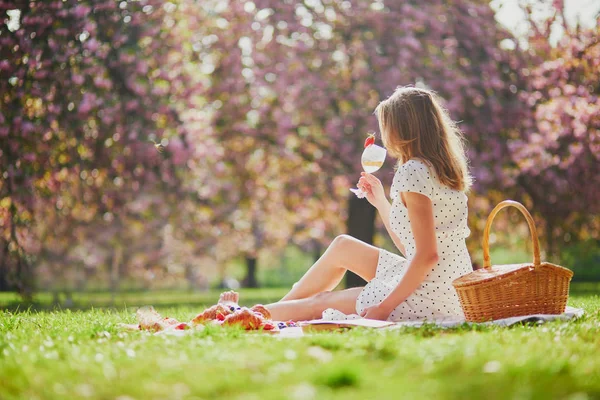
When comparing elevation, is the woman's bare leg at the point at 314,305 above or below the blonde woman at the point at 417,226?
below

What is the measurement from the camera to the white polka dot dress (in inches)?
170

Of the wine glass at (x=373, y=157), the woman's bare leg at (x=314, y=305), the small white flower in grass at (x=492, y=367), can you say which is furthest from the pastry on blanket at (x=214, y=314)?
the small white flower in grass at (x=492, y=367)

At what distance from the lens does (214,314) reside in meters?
4.45

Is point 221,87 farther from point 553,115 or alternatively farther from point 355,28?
point 553,115

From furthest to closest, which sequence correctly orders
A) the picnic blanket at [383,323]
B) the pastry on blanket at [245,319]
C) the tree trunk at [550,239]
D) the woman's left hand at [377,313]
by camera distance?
the tree trunk at [550,239] → the woman's left hand at [377,313] → the pastry on blanket at [245,319] → the picnic blanket at [383,323]

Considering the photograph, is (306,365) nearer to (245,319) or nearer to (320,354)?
(320,354)

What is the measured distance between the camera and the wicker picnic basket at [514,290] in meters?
4.21

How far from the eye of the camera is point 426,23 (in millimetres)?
10766

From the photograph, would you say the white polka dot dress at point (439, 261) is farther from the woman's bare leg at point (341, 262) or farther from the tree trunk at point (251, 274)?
the tree trunk at point (251, 274)

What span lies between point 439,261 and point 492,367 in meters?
1.86

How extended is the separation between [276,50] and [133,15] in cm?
274

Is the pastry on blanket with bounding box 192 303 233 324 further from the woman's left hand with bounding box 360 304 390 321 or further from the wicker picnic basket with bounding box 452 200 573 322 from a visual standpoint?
the wicker picnic basket with bounding box 452 200 573 322

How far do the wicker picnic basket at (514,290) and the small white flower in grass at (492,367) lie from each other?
5.06ft

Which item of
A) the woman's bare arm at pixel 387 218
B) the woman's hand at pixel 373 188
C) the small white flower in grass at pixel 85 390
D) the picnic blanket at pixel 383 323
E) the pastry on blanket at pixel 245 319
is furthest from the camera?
the woman's hand at pixel 373 188
